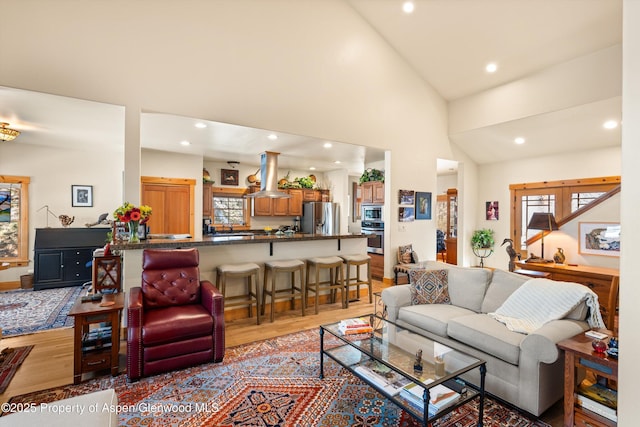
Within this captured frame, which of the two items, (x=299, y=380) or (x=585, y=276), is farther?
(x=585, y=276)

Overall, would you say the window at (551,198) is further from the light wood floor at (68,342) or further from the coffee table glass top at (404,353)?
the coffee table glass top at (404,353)

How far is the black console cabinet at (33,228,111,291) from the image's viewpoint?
5.46 metres

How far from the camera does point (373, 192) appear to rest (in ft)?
21.1

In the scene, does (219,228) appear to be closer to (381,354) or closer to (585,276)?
(381,354)

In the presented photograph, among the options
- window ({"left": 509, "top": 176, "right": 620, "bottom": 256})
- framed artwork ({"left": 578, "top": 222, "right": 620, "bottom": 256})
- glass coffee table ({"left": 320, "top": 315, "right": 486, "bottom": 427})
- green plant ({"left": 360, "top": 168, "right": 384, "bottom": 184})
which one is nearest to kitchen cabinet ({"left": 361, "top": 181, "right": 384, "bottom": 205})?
green plant ({"left": 360, "top": 168, "right": 384, "bottom": 184})

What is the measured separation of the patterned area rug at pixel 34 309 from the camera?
3736mm

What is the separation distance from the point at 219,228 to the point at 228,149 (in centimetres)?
219

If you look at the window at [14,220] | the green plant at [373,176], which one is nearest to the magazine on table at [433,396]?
the green plant at [373,176]

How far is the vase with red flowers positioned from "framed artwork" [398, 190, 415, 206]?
13.7 ft

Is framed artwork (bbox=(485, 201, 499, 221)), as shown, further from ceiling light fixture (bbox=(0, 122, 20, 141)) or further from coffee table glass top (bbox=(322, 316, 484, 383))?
ceiling light fixture (bbox=(0, 122, 20, 141))

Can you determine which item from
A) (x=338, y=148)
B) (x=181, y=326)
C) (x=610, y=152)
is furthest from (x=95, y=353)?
(x=610, y=152)

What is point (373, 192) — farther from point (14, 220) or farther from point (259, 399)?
point (14, 220)

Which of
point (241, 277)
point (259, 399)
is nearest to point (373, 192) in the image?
point (241, 277)

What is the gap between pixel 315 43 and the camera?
4676 mm
